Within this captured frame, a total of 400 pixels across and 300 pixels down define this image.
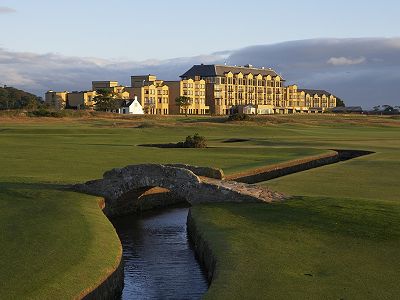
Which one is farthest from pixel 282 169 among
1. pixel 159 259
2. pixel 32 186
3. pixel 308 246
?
pixel 308 246

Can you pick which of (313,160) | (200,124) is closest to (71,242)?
(313,160)

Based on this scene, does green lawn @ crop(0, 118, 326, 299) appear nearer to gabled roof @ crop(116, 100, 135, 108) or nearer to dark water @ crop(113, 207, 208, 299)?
dark water @ crop(113, 207, 208, 299)

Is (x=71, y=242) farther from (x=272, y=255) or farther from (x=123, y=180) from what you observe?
(x=123, y=180)

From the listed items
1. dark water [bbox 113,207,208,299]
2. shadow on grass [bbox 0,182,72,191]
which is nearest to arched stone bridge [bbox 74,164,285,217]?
shadow on grass [bbox 0,182,72,191]

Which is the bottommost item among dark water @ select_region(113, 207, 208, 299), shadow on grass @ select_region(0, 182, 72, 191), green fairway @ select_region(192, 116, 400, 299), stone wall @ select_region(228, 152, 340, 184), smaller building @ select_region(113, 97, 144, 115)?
dark water @ select_region(113, 207, 208, 299)

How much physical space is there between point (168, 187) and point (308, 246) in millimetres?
11258

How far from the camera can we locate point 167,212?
34.7 meters

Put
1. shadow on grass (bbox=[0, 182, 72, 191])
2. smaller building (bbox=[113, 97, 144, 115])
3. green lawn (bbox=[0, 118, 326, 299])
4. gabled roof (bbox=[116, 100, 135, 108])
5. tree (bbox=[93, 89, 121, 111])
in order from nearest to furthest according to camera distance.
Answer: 1. green lawn (bbox=[0, 118, 326, 299])
2. shadow on grass (bbox=[0, 182, 72, 191])
3. tree (bbox=[93, 89, 121, 111])
4. smaller building (bbox=[113, 97, 144, 115])
5. gabled roof (bbox=[116, 100, 135, 108])

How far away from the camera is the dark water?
20062mm

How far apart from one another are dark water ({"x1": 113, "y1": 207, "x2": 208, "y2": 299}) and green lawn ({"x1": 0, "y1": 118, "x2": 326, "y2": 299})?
1.36 m

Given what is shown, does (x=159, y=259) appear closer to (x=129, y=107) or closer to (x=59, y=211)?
(x=59, y=211)

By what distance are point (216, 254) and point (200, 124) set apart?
94827 millimetres

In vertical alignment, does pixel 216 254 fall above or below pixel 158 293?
above

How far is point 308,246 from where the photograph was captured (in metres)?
20.7
